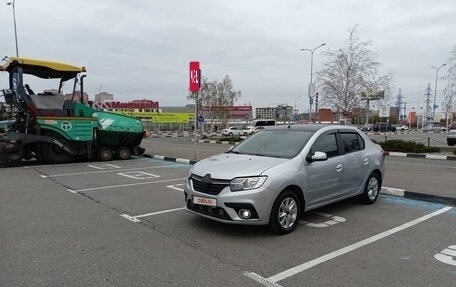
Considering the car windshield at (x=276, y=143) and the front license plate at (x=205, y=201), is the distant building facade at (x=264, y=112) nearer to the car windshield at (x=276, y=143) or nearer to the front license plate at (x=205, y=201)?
the car windshield at (x=276, y=143)

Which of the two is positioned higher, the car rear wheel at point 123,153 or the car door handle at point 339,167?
the car door handle at point 339,167

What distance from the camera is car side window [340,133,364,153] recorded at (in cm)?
723

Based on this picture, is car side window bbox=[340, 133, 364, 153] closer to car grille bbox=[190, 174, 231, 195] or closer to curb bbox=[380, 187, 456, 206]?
curb bbox=[380, 187, 456, 206]

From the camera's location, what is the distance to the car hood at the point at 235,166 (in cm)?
552

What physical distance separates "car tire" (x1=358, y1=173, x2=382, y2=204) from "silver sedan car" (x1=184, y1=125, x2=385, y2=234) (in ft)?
0.07

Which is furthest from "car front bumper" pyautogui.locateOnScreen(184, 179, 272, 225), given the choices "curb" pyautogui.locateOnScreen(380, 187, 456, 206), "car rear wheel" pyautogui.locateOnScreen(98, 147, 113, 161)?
"car rear wheel" pyautogui.locateOnScreen(98, 147, 113, 161)

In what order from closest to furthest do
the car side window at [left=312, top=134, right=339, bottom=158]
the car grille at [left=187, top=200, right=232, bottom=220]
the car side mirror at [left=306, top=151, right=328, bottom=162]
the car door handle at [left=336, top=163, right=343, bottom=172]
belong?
the car grille at [left=187, top=200, right=232, bottom=220], the car side mirror at [left=306, top=151, right=328, bottom=162], the car side window at [left=312, top=134, right=339, bottom=158], the car door handle at [left=336, top=163, right=343, bottom=172]

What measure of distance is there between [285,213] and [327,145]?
1657 millimetres

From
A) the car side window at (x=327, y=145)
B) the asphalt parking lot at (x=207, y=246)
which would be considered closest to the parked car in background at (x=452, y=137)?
the asphalt parking lot at (x=207, y=246)

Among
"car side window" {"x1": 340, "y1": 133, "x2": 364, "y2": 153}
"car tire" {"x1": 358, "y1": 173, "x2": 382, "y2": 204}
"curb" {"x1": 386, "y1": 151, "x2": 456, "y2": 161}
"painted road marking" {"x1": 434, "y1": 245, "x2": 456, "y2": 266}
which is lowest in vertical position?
"curb" {"x1": 386, "y1": 151, "x2": 456, "y2": 161}

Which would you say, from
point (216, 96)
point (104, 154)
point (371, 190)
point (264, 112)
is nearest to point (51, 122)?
point (104, 154)

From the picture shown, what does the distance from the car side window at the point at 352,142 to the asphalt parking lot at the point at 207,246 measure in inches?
43.6

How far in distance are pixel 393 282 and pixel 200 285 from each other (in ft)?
6.48

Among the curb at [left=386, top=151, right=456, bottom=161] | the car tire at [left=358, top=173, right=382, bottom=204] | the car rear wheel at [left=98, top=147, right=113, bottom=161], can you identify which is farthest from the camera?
the curb at [left=386, top=151, right=456, bottom=161]
